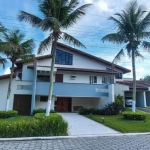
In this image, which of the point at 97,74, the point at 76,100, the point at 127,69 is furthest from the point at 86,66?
the point at 127,69

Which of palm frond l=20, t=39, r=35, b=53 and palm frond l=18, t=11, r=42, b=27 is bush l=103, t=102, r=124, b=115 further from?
palm frond l=18, t=11, r=42, b=27

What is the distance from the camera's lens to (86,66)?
79.3 ft

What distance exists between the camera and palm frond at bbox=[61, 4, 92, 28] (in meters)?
12.7

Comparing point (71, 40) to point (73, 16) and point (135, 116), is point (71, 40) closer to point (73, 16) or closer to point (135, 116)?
point (73, 16)

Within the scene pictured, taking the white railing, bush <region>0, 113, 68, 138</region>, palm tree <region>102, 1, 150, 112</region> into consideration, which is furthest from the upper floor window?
bush <region>0, 113, 68, 138</region>

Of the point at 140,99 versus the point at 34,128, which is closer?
the point at 34,128

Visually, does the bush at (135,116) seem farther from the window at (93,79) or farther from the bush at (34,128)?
the window at (93,79)

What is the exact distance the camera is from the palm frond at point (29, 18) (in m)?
12.3

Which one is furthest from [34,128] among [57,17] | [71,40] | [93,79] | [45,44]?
[93,79]

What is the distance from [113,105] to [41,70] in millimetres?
9529

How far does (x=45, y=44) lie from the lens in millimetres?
12586

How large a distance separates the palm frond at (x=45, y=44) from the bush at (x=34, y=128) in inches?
228

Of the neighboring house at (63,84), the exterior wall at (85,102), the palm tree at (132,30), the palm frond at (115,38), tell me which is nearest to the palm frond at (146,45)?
the palm tree at (132,30)

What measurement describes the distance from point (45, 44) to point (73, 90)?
8.36m
